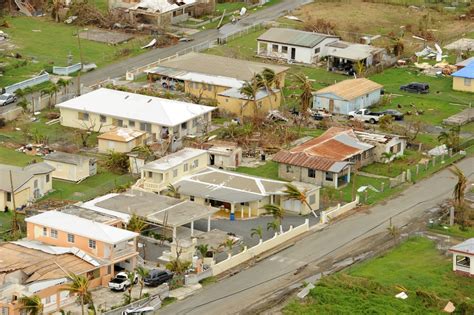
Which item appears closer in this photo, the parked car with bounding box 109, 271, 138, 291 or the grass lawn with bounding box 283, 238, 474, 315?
the grass lawn with bounding box 283, 238, 474, 315

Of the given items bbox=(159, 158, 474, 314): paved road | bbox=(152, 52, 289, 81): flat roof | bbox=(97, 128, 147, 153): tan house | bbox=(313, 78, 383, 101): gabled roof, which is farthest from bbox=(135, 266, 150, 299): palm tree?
bbox=(152, 52, 289, 81): flat roof

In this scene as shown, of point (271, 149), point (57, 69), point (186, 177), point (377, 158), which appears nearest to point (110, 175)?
point (186, 177)

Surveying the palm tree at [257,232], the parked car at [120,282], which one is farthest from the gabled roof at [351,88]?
the parked car at [120,282]

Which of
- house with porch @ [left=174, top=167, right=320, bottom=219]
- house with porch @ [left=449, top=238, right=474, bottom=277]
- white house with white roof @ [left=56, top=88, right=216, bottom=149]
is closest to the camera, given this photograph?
house with porch @ [left=449, top=238, right=474, bottom=277]

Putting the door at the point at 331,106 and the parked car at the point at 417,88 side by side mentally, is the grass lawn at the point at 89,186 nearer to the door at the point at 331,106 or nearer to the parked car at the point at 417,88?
the door at the point at 331,106

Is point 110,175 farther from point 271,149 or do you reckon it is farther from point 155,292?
point 155,292

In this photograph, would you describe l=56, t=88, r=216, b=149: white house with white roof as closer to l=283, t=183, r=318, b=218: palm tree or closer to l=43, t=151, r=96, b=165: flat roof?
l=43, t=151, r=96, b=165: flat roof

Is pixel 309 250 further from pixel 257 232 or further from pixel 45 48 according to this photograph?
pixel 45 48
